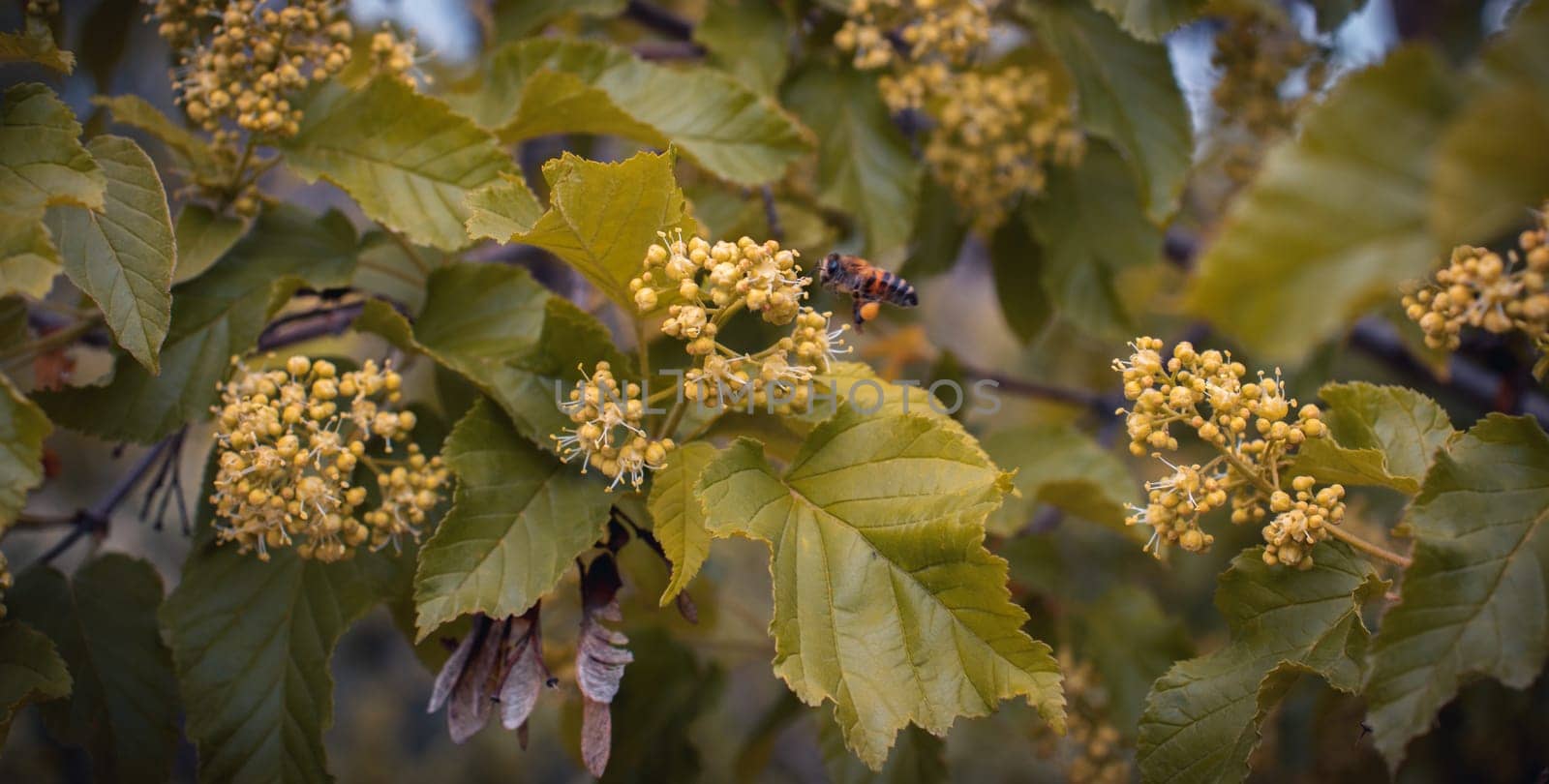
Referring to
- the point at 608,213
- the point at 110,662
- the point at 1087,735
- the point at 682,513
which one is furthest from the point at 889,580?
the point at 110,662

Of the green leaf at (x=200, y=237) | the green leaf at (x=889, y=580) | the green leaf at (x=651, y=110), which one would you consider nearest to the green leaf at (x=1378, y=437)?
the green leaf at (x=889, y=580)

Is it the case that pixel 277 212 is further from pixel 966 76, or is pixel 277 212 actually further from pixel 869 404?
pixel 966 76

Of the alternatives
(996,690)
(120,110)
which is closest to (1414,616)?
(996,690)

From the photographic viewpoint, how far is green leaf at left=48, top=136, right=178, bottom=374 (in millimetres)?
1623

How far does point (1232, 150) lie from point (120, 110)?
3.06 meters

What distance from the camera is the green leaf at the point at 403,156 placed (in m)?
1.95

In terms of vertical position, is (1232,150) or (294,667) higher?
(1232,150)

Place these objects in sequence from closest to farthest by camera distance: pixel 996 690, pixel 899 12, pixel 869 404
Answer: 1. pixel 996 690
2. pixel 869 404
3. pixel 899 12

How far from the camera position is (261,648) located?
6.27 feet

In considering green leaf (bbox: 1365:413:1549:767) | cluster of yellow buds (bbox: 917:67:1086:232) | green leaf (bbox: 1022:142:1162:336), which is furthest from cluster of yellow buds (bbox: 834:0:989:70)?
green leaf (bbox: 1365:413:1549:767)

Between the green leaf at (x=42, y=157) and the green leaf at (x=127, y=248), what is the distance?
64 millimetres

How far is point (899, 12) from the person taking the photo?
2547mm

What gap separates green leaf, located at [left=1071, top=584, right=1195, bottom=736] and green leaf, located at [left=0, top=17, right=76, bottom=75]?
2581mm

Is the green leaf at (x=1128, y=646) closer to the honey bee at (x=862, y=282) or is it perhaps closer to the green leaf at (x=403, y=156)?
the honey bee at (x=862, y=282)
